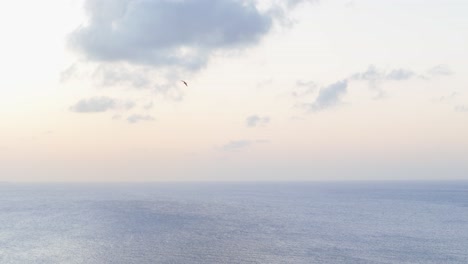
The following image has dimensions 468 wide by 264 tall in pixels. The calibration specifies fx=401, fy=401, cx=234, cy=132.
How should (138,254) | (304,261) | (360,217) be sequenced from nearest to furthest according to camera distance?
(304,261) → (138,254) → (360,217)

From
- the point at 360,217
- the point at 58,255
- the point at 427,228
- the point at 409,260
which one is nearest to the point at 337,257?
the point at 409,260

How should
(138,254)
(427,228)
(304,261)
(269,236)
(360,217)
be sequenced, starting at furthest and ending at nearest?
(360,217)
(427,228)
(269,236)
(138,254)
(304,261)

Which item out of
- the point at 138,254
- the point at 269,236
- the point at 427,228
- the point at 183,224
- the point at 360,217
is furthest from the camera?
the point at 360,217

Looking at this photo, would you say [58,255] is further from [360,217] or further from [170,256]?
[360,217]

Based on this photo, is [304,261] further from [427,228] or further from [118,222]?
[118,222]

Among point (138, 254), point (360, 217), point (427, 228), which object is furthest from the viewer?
point (360, 217)

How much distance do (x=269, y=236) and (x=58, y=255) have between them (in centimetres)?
5929

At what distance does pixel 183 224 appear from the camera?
489ft

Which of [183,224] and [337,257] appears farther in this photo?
[183,224]

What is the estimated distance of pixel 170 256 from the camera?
9681 centimetres

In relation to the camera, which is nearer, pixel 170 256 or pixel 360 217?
pixel 170 256

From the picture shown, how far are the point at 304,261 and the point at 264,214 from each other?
89.0m

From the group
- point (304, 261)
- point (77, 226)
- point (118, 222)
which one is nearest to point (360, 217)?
point (304, 261)

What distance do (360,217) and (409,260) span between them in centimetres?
7836
